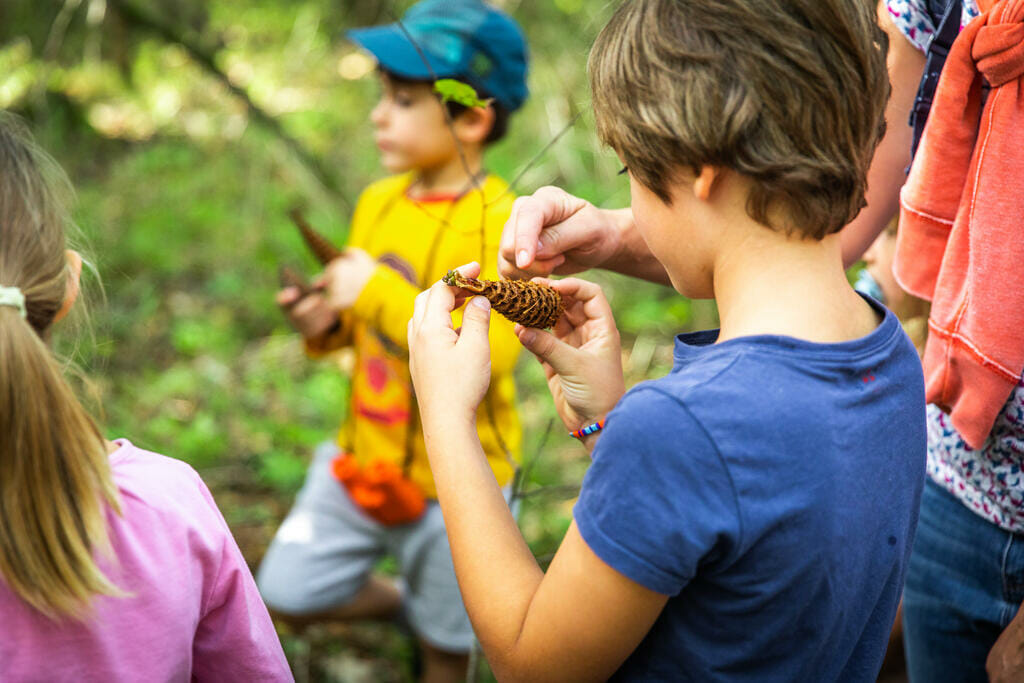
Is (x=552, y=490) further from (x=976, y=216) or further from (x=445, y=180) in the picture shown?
(x=976, y=216)

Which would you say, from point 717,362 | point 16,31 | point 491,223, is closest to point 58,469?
point 717,362

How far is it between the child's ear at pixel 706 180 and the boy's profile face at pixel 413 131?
1.69 m

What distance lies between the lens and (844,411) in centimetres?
117

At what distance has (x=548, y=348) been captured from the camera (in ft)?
4.96

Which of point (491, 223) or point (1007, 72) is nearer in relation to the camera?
point (1007, 72)

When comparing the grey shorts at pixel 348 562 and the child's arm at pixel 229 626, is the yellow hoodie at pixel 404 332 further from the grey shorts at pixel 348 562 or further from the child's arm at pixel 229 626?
the child's arm at pixel 229 626

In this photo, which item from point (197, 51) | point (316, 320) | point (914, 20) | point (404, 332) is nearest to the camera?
point (914, 20)

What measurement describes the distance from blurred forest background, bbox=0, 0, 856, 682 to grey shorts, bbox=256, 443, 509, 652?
359 millimetres

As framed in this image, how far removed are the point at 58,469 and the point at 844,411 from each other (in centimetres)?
108

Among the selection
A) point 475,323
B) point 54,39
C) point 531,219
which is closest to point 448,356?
point 475,323

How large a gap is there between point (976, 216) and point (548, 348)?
2.48ft

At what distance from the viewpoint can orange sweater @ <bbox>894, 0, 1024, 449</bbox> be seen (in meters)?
1.47

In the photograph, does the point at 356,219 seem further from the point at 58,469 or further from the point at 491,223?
the point at 58,469

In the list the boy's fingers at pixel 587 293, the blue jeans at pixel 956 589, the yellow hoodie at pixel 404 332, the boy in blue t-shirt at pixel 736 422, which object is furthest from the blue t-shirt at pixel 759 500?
the yellow hoodie at pixel 404 332
